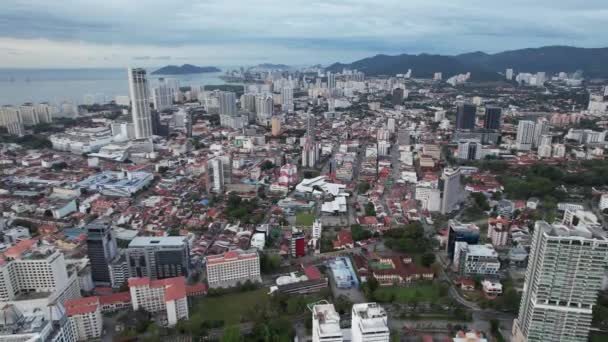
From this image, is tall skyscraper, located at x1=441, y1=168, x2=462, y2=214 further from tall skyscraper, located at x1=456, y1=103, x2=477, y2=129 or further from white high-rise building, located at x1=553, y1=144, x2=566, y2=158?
tall skyscraper, located at x1=456, y1=103, x2=477, y2=129

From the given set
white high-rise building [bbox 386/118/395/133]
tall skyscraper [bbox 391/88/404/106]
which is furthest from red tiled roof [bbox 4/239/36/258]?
tall skyscraper [bbox 391/88/404/106]

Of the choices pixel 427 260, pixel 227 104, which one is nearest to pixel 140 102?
pixel 227 104

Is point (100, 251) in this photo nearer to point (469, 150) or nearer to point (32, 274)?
point (32, 274)

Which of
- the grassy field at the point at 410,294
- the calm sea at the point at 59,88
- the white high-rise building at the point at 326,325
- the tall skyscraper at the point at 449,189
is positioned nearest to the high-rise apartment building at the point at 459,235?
the grassy field at the point at 410,294

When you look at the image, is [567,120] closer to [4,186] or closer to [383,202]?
[383,202]

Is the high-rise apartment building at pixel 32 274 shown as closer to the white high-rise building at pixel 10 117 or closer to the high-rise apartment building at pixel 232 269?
the high-rise apartment building at pixel 232 269
